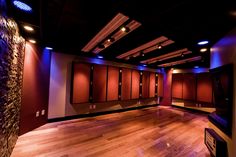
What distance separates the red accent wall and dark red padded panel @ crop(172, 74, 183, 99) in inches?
12.6

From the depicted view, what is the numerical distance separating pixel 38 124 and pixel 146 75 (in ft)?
17.9

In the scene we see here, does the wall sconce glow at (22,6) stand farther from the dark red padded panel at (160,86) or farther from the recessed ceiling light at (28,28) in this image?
the dark red padded panel at (160,86)

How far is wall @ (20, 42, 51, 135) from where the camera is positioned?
3.21 meters

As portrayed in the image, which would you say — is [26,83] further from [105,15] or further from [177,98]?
[177,98]

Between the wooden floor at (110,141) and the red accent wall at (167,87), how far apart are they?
155 inches

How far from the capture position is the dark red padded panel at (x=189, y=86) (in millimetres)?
6668

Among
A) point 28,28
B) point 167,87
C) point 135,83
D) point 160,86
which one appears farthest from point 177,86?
point 28,28

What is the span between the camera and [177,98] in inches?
298

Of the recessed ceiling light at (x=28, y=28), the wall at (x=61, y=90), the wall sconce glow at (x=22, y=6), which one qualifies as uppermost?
the recessed ceiling light at (x=28, y=28)

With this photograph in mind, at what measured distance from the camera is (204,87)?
20.4 feet

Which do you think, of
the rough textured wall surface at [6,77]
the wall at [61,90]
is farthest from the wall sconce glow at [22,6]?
the wall at [61,90]

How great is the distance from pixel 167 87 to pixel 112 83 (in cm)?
433

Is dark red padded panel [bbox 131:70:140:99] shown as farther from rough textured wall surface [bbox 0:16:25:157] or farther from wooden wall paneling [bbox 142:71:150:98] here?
rough textured wall surface [bbox 0:16:25:157]

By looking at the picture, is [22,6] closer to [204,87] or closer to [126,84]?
[126,84]
